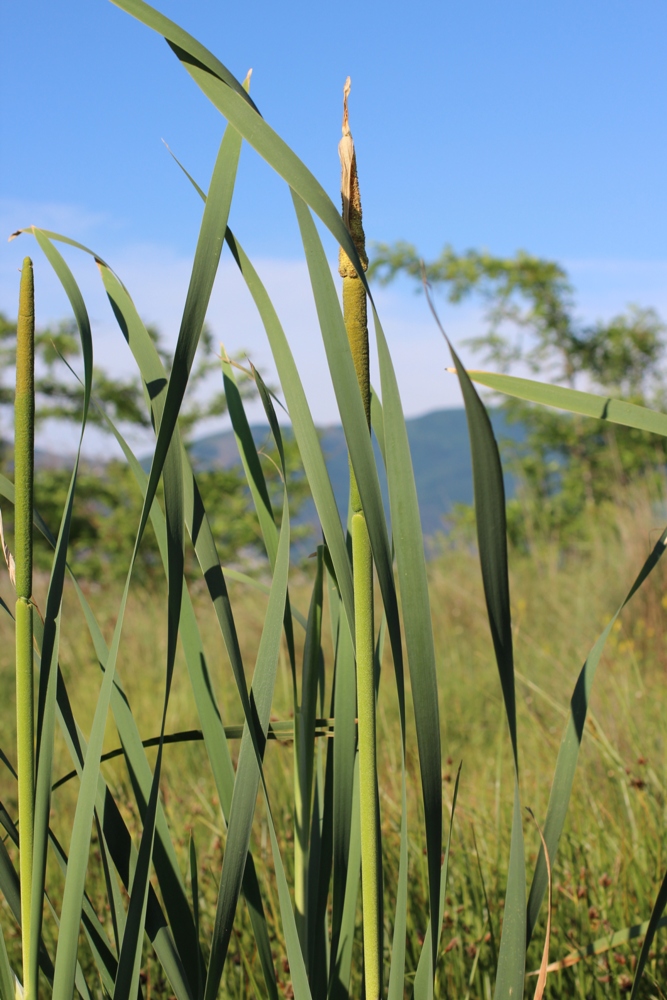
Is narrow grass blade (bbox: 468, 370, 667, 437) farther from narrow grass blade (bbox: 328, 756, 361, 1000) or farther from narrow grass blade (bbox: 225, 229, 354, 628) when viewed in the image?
narrow grass blade (bbox: 328, 756, 361, 1000)

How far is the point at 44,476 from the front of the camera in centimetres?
774

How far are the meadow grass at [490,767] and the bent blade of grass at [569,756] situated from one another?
37 cm

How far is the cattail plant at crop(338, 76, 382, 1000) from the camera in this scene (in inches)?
20.6

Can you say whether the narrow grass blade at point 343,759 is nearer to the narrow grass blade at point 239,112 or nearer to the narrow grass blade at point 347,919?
the narrow grass blade at point 347,919

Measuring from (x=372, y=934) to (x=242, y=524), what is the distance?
6599 millimetres

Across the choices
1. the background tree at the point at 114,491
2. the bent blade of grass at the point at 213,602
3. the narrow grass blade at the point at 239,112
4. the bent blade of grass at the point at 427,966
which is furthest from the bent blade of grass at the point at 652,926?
the background tree at the point at 114,491

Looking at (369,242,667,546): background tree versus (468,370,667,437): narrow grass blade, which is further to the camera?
(369,242,667,546): background tree

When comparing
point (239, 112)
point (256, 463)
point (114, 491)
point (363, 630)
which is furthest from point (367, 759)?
point (114, 491)

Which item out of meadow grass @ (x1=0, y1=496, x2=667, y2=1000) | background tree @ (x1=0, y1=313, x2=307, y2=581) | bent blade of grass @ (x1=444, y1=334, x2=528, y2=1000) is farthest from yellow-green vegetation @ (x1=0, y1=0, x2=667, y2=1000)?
background tree @ (x1=0, y1=313, x2=307, y2=581)

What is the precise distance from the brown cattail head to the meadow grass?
0.62m

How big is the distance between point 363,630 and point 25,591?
0.83ft

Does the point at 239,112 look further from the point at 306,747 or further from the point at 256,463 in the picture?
the point at 306,747

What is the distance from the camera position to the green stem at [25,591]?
0.55 meters

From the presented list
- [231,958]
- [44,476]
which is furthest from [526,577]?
[44,476]
